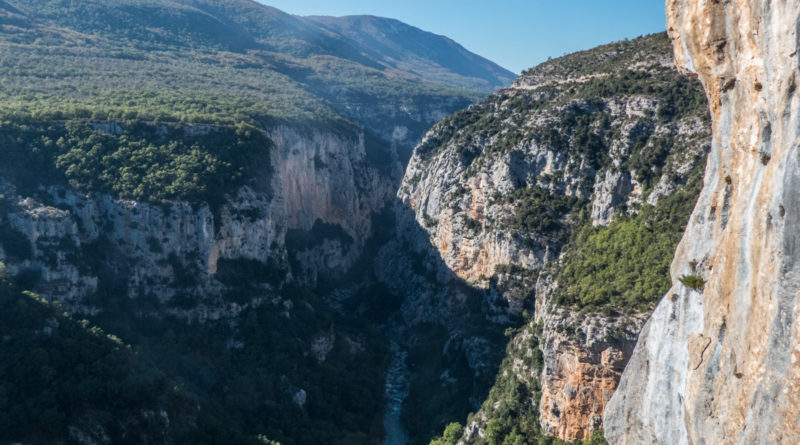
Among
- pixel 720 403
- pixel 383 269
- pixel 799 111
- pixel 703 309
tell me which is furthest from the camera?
pixel 383 269

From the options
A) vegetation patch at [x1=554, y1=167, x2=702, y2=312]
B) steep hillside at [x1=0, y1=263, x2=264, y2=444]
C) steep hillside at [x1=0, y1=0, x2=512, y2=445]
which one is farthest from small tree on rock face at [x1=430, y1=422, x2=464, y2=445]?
steep hillside at [x1=0, y1=263, x2=264, y2=444]

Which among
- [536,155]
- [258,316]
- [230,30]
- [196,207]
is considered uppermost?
[230,30]

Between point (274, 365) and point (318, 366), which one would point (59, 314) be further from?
point (318, 366)

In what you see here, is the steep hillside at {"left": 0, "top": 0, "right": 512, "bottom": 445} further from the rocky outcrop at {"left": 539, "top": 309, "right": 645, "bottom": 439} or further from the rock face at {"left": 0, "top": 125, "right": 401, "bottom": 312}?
the rocky outcrop at {"left": 539, "top": 309, "right": 645, "bottom": 439}

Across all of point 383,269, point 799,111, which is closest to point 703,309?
point 799,111

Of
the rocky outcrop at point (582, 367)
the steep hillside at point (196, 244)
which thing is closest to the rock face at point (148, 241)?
the steep hillside at point (196, 244)

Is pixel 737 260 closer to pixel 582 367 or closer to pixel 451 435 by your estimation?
pixel 582 367
